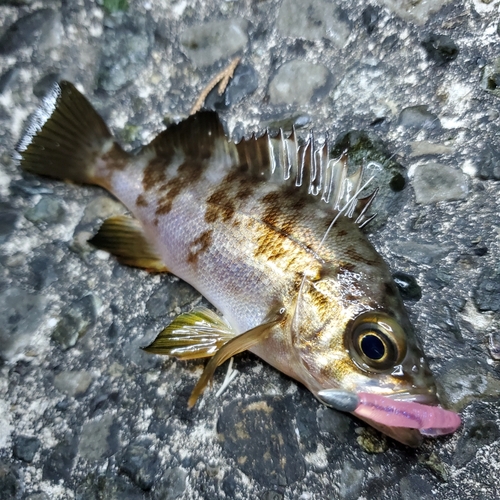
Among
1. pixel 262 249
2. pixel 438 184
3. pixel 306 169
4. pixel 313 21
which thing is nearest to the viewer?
pixel 262 249

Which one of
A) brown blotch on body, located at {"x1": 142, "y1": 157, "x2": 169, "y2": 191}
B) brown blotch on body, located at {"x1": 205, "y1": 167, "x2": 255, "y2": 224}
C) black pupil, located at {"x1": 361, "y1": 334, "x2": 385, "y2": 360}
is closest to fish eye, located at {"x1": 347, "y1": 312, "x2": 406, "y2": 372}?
black pupil, located at {"x1": 361, "y1": 334, "x2": 385, "y2": 360}

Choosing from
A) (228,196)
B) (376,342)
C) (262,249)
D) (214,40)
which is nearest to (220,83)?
(214,40)

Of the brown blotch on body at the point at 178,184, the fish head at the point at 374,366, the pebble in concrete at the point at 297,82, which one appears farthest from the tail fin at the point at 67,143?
the fish head at the point at 374,366

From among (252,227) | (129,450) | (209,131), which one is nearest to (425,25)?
(209,131)

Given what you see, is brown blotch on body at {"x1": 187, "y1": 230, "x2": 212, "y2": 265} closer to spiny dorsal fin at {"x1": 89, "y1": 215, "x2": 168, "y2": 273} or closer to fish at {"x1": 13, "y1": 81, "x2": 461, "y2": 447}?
fish at {"x1": 13, "y1": 81, "x2": 461, "y2": 447}

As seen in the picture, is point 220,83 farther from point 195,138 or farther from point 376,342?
point 376,342

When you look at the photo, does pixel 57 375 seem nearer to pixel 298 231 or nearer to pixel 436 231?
pixel 298 231
